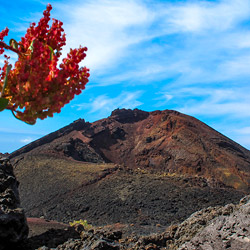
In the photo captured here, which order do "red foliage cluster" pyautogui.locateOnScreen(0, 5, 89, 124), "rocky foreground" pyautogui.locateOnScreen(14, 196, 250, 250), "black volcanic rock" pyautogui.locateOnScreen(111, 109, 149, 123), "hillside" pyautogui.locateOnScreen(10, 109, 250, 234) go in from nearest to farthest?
"red foliage cluster" pyautogui.locateOnScreen(0, 5, 89, 124) → "rocky foreground" pyautogui.locateOnScreen(14, 196, 250, 250) → "hillside" pyautogui.locateOnScreen(10, 109, 250, 234) → "black volcanic rock" pyautogui.locateOnScreen(111, 109, 149, 123)

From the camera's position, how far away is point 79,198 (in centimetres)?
A: 2378

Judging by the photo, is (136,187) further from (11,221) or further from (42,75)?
(42,75)

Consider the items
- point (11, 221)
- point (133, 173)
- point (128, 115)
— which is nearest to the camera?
point (11, 221)

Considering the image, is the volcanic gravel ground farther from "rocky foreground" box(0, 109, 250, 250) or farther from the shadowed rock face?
the shadowed rock face

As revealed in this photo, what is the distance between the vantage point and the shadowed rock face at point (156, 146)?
122 feet

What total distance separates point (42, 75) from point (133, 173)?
2251 centimetres

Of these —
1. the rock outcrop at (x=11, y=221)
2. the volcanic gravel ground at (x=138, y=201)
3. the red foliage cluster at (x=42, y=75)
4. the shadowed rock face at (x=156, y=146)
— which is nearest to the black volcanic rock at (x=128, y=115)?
the shadowed rock face at (x=156, y=146)

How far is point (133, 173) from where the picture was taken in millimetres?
27922

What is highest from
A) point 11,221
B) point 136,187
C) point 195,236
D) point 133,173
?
point 133,173

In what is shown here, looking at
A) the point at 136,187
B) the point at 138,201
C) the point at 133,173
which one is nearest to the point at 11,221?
the point at 138,201

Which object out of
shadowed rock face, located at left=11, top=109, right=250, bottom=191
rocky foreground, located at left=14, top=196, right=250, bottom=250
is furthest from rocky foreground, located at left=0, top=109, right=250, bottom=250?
shadowed rock face, located at left=11, top=109, right=250, bottom=191

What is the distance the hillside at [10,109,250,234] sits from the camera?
2153 centimetres

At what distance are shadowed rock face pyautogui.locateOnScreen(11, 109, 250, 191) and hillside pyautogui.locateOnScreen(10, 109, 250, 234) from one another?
0.11 meters

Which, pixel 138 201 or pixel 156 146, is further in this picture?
pixel 156 146
